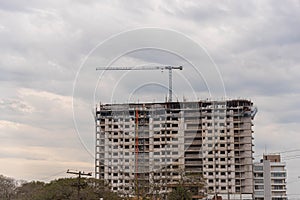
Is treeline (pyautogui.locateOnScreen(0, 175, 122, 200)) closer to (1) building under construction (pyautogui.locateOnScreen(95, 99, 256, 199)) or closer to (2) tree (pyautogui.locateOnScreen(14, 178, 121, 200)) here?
(2) tree (pyautogui.locateOnScreen(14, 178, 121, 200))

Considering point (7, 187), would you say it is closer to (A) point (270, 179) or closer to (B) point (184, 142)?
(B) point (184, 142)

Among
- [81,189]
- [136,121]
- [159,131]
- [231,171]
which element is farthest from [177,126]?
[81,189]

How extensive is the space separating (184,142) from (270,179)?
13.5 meters

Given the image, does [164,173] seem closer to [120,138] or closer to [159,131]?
[120,138]

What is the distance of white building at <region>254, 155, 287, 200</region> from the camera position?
65.6m

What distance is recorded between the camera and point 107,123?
4966 centimetres

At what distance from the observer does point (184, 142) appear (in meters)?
61.1

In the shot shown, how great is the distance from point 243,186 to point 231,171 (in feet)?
7.43

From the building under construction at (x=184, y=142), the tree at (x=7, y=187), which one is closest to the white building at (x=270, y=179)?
the building under construction at (x=184, y=142)

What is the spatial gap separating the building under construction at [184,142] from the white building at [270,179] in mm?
2088

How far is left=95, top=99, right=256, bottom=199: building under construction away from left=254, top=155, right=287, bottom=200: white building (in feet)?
6.85

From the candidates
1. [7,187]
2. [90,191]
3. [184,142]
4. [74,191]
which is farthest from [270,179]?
[74,191]

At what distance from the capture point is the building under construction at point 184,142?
2026 inches

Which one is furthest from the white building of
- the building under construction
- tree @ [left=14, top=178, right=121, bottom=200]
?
tree @ [left=14, top=178, right=121, bottom=200]
